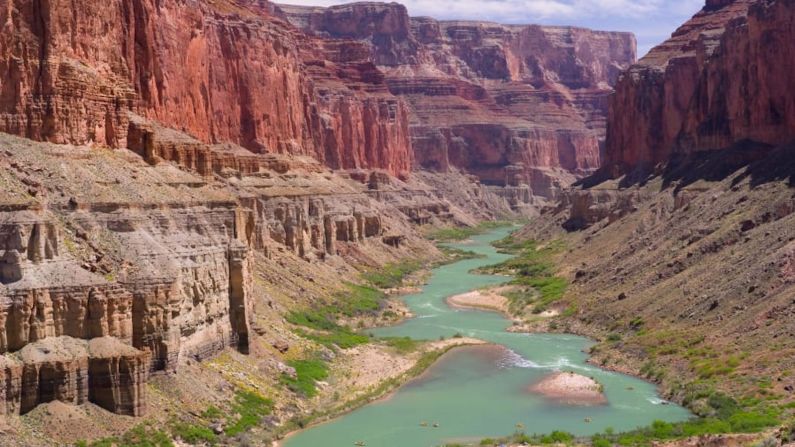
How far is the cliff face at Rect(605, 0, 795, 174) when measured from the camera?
9456 cm

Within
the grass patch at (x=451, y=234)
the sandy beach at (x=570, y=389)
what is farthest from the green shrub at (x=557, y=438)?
the grass patch at (x=451, y=234)

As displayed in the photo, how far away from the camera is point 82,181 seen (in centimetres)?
4572

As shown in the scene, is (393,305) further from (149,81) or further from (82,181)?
(82,181)

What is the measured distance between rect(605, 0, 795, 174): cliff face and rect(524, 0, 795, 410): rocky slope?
0.19m

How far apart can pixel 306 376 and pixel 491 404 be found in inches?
412

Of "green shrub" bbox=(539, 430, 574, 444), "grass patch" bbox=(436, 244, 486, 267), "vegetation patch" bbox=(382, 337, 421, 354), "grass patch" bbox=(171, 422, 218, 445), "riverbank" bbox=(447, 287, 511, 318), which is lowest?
"grass patch" bbox=(436, 244, 486, 267)

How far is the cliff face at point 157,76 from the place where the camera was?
49.5m

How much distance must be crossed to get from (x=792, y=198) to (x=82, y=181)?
173 feet

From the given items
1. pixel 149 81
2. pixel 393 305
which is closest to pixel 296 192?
pixel 393 305

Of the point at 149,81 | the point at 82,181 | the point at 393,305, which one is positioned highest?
the point at 149,81

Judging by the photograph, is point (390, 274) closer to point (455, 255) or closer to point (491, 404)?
point (455, 255)

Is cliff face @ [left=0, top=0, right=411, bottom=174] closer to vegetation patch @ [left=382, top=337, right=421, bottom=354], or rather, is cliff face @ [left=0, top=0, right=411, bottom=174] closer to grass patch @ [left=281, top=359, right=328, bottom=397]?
grass patch @ [left=281, top=359, right=328, bottom=397]

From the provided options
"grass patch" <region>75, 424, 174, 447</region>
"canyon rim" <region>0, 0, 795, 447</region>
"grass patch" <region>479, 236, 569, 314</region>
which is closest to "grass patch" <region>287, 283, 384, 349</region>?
"canyon rim" <region>0, 0, 795, 447</region>

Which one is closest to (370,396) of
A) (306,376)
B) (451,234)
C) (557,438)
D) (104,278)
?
(306,376)
